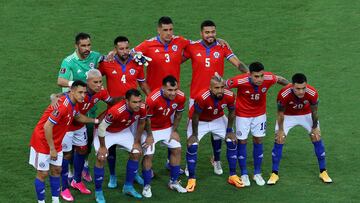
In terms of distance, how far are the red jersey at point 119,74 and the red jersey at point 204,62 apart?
0.96 meters

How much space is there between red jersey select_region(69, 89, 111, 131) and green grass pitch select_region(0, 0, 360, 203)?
45.1 inches

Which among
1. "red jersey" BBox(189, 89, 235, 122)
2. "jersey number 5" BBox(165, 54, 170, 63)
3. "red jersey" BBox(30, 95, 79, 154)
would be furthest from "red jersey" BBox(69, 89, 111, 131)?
"red jersey" BBox(189, 89, 235, 122)

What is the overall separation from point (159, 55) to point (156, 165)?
1.99 m

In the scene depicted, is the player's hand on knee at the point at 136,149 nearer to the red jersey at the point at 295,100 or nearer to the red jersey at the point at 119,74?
the red jersey at the point at 119,74

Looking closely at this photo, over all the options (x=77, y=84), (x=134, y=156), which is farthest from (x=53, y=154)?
(x=134, y=156)

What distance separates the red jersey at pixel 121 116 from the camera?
44.3 feet

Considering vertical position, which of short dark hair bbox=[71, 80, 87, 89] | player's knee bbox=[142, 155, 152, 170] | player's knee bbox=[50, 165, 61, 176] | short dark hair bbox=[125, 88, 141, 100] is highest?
short dark hair bbox=[71, 80, 87, 89]

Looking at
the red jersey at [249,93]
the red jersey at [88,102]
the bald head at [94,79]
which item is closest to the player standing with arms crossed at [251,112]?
the red jersey at [249,93]

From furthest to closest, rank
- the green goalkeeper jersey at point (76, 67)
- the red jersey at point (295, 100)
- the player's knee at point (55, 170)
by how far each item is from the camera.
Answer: the red jersey at point (295, 100)
the green goalkeeper jersey at point (76, 67)
the player's knee at point (55, 170)

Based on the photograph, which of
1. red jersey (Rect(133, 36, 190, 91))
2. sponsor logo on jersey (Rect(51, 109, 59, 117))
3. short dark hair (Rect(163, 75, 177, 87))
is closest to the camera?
sponsor logo on jersey (Rect(51, 109, 59, 117))

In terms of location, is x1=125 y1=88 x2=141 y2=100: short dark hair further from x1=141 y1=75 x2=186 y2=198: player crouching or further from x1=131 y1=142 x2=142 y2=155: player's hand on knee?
x1=131 y1=142 x2=142 y2=155: player's hand on knee

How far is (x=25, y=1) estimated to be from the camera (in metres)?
21.8

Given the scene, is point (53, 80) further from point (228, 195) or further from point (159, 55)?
point (228, 195)

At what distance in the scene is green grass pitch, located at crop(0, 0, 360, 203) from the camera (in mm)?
14375
